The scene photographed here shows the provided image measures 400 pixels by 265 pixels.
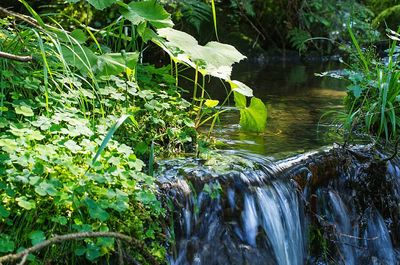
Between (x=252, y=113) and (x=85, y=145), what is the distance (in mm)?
1403

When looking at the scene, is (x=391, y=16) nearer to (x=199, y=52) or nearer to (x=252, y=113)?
(x=252, y=113)

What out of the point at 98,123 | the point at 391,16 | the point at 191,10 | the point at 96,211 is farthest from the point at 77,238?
the point at 391,16

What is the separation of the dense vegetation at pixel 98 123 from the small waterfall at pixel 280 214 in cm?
22

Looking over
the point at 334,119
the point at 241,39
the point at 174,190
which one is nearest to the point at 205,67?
the point at 174,190

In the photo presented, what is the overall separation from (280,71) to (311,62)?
1.70m

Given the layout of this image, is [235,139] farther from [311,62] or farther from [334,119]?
[311,62]

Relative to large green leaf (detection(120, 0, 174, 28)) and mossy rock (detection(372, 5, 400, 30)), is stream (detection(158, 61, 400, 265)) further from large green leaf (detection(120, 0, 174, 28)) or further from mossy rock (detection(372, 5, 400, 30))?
mossy rock (detection(372, 5, 400, 30))

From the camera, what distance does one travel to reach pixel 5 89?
2682 millimetres

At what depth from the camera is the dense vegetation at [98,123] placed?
200cm

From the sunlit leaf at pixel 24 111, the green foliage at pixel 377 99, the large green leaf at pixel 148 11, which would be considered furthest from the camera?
the green foliage at pixel 377 99

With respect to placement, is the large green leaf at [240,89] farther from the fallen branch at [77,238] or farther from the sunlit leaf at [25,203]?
the sunlit leaf at [25,203]

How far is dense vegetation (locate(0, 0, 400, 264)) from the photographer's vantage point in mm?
2002

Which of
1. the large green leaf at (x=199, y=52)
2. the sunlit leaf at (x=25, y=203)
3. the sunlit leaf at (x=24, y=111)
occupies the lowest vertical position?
the sunlit leaf at (x=25, y=203)

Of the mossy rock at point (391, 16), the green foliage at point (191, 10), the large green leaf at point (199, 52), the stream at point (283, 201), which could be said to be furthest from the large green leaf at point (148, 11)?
the mossy rock at point (391, 16)
